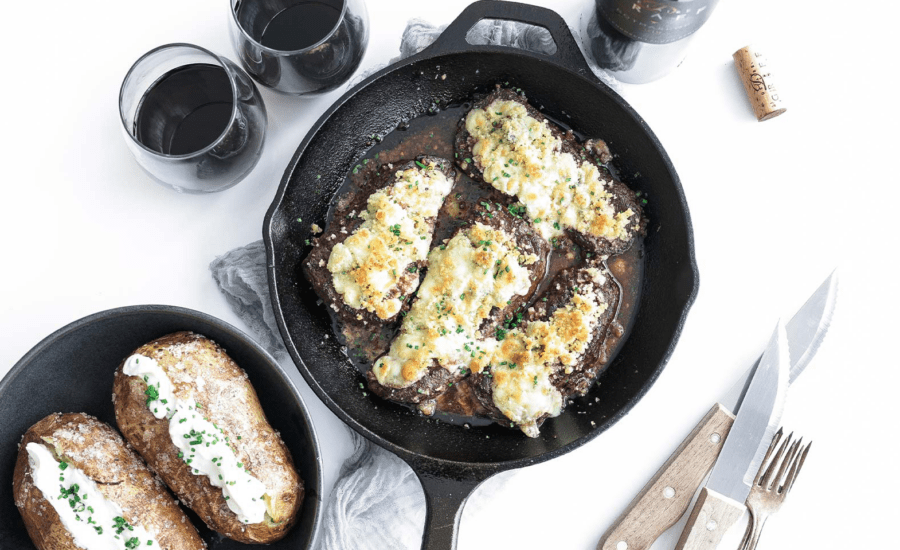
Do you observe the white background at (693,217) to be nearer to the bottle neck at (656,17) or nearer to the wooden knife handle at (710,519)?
the wooden knife handle at (710,519)

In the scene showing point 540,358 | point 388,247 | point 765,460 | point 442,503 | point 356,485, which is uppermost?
point 388,247

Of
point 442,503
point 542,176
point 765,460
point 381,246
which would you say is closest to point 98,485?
point 442,503

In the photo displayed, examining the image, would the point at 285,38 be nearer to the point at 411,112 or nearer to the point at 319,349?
the point at 411,112

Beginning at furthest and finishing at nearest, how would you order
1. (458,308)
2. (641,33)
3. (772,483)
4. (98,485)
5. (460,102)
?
(460,102) < (772,483) < (458,308) < (641,33) < (98,485)

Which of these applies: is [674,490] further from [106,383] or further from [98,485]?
[106,383]

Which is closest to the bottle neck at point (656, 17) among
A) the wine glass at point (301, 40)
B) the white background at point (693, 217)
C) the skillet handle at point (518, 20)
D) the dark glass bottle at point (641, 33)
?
the dark glass bottle at point (641, 33)

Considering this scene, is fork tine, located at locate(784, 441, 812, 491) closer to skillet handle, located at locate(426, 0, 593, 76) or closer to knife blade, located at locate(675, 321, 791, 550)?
knife blade, located at locate(675, 321, 791, 550)

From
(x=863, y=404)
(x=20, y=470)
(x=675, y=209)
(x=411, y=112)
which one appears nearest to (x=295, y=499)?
(x=20, y=470)

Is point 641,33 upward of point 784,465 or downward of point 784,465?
upward
